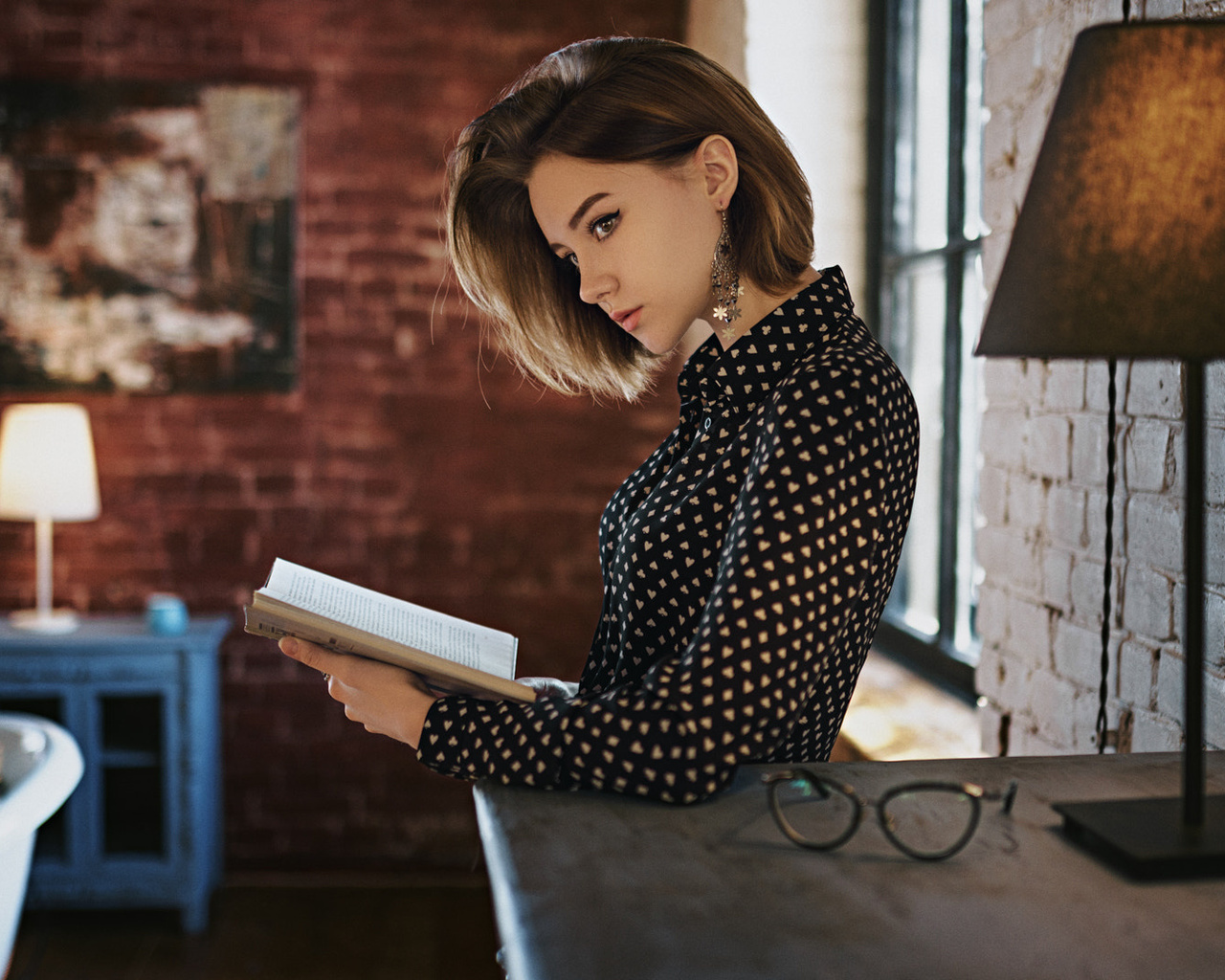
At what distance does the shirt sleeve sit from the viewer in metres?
0.83

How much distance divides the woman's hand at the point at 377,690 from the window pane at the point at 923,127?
1.91 m

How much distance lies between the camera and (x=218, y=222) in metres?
3.39

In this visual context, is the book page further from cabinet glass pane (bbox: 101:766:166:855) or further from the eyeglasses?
cabinet glass pane (bbox: 101:766:166:855)

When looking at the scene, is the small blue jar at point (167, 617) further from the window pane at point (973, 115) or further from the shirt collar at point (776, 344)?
the shirt collar at point (776, 344)

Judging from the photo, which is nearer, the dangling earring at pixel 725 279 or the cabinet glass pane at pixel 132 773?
the dangling earring at pixel 725 279

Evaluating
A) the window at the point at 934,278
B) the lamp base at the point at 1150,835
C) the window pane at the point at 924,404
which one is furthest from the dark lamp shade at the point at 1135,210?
the window pane at the point at 924,404

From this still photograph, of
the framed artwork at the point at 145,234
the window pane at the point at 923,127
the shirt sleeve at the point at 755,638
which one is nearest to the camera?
the shirt sleeve at the point at 755,638

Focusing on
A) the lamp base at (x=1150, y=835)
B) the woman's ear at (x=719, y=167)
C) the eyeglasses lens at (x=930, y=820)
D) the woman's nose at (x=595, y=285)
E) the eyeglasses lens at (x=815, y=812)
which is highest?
the woman's ear at (x=719, y=167)

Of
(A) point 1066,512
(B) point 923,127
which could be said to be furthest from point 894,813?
(B) point 923,127

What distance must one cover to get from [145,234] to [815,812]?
3247mm

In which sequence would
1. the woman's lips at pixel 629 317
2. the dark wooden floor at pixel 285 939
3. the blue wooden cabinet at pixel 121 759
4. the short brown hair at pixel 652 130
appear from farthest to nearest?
the blue wooden cabinet at pixel 121 759 → the dark wooden floor at pixel 285 939 → the woman's lips at pixel 629 317 → the short brown hair at pixel 652 130

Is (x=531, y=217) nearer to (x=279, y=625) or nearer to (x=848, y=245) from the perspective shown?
(x=279, y=625)

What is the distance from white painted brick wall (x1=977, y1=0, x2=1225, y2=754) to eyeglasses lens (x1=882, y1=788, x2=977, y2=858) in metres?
0.43

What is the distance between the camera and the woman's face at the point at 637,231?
3.89 feet
